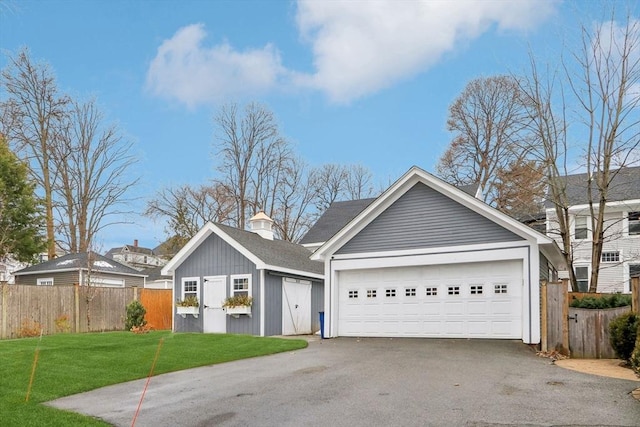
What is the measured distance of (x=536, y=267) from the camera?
14492mm

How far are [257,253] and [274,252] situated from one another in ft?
5.83

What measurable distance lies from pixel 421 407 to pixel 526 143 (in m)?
15.4

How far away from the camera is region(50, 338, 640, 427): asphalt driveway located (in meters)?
6.95

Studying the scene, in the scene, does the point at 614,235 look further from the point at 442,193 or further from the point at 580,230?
the point at 442,193

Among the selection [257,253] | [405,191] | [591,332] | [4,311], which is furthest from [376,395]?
[4,311]

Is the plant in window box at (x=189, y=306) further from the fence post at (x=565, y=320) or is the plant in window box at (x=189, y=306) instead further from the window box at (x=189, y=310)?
the fence post at (x=565, y=320)

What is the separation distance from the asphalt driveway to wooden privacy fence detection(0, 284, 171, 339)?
434 inches

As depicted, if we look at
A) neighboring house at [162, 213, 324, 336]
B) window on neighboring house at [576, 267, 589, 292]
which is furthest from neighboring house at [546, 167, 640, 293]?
neighboring house at [162, 213, 324, 336]

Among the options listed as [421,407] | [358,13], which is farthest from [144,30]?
[421,407]

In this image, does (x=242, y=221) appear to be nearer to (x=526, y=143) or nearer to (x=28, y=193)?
(x=28, y=193)

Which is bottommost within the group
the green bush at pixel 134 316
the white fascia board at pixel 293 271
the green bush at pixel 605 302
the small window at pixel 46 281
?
the green bush at pixel 134 316

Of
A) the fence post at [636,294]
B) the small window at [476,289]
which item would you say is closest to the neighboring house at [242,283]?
the small window at [476,289]

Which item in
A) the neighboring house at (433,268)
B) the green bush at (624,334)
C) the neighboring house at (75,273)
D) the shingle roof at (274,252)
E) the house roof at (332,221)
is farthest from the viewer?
the house roof at (332,221)

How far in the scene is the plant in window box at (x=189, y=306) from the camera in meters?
20.1
